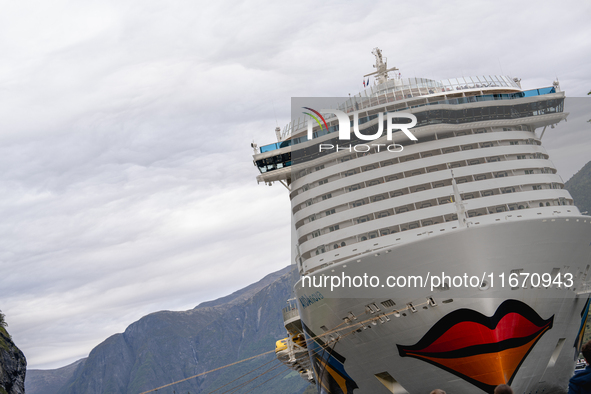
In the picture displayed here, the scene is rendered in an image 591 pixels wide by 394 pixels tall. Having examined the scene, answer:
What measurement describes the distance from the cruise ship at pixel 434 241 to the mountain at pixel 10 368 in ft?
103

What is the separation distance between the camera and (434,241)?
53.0ft

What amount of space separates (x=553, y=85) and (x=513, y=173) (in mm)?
6596

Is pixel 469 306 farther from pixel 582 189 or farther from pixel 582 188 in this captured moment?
pixel 582 188

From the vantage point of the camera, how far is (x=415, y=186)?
20234mm

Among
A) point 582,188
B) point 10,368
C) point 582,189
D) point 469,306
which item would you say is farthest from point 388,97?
point 582,188

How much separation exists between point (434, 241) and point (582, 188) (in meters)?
149

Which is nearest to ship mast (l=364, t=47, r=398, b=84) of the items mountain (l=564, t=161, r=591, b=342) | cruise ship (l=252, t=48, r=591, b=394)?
cruise ship (l=252, t=48, r=591, b=394)

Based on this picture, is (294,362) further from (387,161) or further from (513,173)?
(513,173)

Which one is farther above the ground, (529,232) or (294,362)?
(529,232)

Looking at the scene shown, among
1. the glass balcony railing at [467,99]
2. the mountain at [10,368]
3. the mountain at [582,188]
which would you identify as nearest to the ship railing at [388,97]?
the glass balcony railing at [467,99]

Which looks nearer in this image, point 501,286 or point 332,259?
point 501,286

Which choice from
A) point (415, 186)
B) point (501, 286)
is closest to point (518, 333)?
point (501, 286)

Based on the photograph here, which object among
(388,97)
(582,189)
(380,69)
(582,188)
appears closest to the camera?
(388,97)

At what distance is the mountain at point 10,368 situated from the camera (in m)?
46.4
